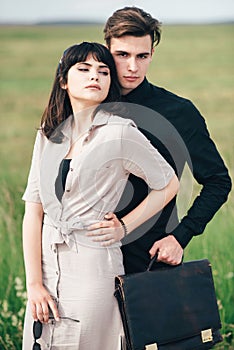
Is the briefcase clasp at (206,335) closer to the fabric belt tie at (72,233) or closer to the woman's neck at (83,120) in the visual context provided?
the fabric belt tie at (72,233)

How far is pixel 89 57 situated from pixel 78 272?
2.34 feet

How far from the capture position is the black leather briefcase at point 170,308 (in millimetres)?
2477

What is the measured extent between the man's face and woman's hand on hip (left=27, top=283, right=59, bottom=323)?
2.53 feet

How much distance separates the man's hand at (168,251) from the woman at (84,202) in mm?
135

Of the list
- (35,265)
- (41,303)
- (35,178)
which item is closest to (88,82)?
(35,178)

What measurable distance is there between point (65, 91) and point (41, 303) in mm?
719

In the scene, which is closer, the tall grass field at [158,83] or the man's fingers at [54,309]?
the man's fingers at [54,309]

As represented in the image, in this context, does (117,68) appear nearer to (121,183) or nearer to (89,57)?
(89,57)

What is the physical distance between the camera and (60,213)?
2.48m

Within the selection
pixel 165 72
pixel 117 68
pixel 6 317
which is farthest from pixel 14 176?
pixel 117 68

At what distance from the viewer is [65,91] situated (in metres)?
2.57

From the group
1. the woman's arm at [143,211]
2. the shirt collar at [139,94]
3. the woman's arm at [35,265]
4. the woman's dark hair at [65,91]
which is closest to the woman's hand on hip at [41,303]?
the woman's arm at [35,265]

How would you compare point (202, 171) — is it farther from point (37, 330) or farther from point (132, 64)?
point (37, 330)

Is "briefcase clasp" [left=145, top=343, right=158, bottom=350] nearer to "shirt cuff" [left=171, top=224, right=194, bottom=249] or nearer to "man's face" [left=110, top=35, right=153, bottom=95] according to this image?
"shirt cuff" [left=171, top=224, right=194, bottom=249]
